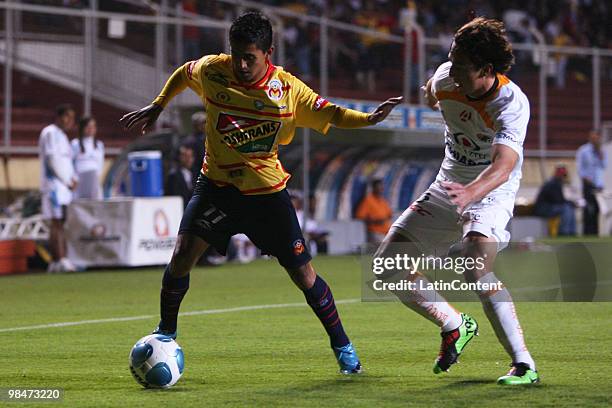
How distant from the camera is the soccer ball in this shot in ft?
22.5

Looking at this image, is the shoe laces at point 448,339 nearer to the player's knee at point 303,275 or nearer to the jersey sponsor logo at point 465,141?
the player's knee at point 303,275

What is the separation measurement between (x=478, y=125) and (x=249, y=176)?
4.43 ft

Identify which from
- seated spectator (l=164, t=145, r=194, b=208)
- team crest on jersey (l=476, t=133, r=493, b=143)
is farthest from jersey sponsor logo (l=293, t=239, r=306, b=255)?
seated spectator (l=164, t=145, r=194, b=208)

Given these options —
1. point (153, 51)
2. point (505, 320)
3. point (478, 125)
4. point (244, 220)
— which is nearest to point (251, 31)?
point (244, 220)

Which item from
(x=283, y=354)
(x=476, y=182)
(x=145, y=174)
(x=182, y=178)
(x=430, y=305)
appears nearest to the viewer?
(x=476, y=182)

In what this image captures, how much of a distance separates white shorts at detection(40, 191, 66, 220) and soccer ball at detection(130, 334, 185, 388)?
1014cm

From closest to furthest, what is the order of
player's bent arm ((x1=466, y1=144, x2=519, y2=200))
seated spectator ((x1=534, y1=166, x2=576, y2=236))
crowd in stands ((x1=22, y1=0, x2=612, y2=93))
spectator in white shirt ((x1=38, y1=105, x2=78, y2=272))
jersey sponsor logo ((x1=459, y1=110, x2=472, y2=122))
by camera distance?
player's bent arm ((x1=466, y1=144, x2=519, y2=200)) → jersey sponsor logo ((x1=459, y1=110, x2=472, y2=122)) → spectator in white shirt ((x1=38, y1=105, x2=78, y2=272)) → crowd in stands ((x1=22, y1=0, x2=612, y2=93)) → seated spectator ((x1=534, y1=166, x2=576, y2=236))

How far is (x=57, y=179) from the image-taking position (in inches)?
663

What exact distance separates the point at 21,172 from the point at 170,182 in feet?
8.23

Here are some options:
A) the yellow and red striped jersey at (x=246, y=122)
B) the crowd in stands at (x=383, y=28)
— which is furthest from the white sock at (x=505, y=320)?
the crowd in stands at (x=383, y=28)

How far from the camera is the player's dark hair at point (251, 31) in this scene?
6934 mm

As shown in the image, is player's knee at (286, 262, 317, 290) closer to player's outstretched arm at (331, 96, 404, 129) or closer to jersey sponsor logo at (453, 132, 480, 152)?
player's outstretched arm at (331, 96, 404, 129)

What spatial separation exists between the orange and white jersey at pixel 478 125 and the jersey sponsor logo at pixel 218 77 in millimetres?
1210

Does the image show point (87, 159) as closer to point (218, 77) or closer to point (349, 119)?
point (218, 77)
